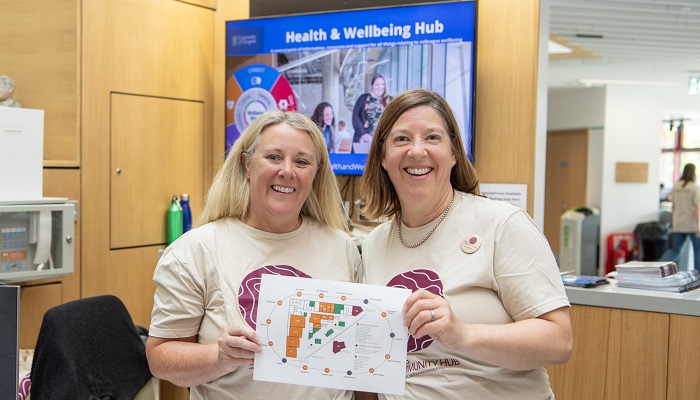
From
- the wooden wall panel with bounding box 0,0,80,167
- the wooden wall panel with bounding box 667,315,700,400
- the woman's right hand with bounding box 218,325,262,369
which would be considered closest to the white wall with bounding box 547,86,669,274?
the wooden wall panel with bounding box 667,315,700,400

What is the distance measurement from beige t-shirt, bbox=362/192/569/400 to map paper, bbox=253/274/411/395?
0.41ft

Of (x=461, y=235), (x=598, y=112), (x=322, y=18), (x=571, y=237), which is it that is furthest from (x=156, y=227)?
(x=598, y=112)

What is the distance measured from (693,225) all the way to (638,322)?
Answer: 6950mm

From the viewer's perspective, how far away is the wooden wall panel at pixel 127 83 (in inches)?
163

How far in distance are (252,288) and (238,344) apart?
229 mm

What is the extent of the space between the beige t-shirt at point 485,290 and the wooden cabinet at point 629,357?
1.55 m

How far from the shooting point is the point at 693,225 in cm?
943

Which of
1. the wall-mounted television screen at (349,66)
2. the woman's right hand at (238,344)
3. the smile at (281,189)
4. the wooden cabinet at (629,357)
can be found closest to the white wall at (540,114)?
the wall-mounted television screen at (349,66)

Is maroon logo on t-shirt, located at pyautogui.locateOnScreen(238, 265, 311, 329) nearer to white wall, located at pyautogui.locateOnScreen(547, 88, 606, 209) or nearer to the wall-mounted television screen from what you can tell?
the wall-mounted television screen

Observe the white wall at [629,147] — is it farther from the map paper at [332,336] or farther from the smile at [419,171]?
the map paper at [332,336]

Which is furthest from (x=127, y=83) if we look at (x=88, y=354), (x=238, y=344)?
(x=238, y=344)

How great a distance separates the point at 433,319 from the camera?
1.69m

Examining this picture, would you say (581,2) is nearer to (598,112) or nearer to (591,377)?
(591,377)

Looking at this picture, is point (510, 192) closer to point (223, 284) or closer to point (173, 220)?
point (173, 220)
